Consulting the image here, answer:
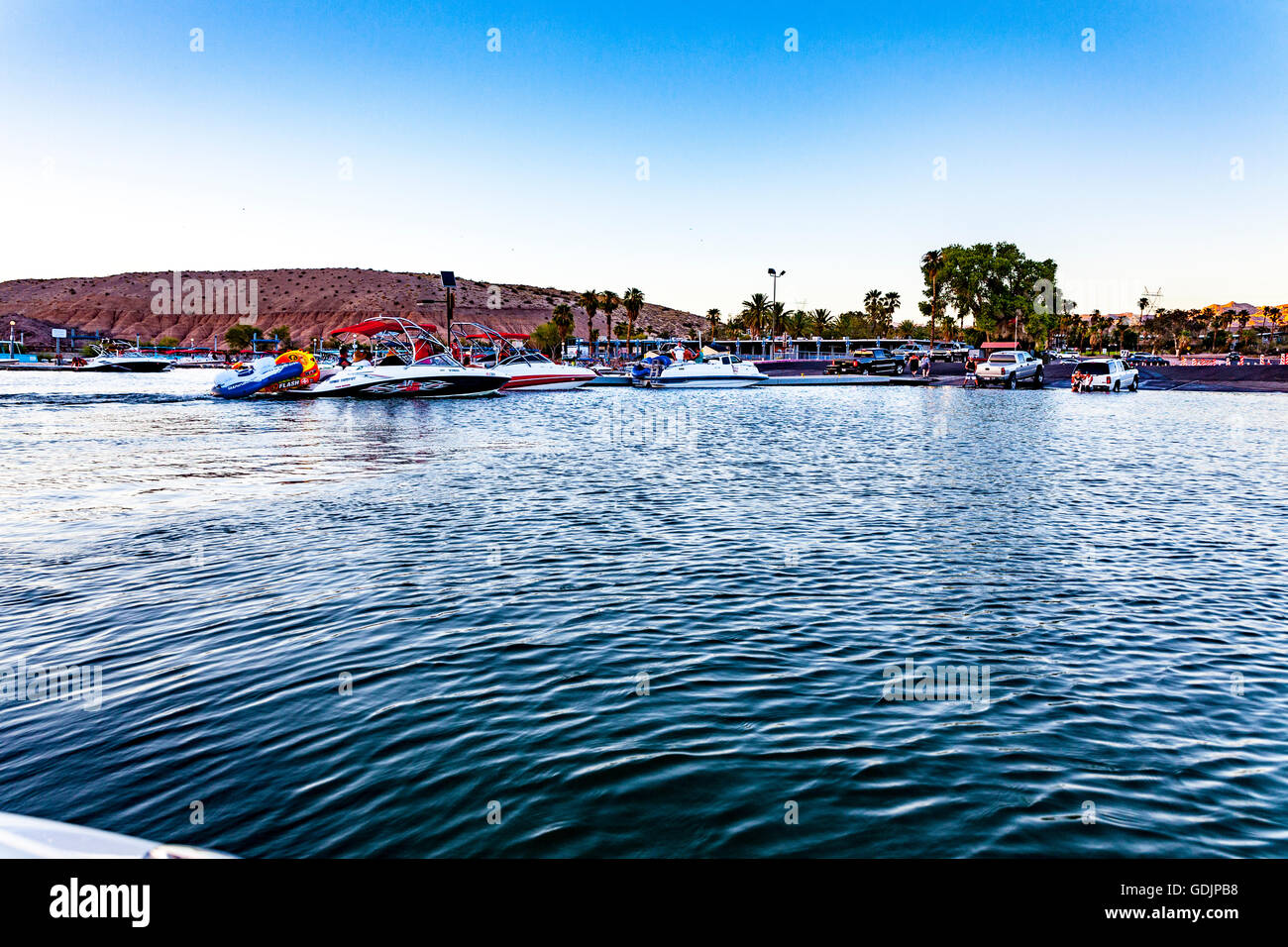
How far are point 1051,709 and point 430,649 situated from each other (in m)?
5.62

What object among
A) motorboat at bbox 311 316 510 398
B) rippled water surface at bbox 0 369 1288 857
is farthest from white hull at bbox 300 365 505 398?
rippled water surface at bbox 0 369 1288 857

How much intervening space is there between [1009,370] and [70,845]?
247 ft

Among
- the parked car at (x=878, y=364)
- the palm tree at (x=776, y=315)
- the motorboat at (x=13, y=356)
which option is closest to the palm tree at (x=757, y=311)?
the palm tree at (x=776, y=315)

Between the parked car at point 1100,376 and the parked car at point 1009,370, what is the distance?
4.25 metres

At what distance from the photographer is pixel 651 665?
7.97m

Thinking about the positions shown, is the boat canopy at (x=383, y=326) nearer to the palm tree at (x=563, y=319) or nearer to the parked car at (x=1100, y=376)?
the parked car at (x=1100, y=376)

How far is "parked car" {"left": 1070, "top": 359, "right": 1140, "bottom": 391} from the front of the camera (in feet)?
219

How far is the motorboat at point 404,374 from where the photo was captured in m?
53.3

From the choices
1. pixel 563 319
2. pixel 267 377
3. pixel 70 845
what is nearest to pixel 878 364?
pixel 267 377

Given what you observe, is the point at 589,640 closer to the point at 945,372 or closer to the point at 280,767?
the point at 280,767

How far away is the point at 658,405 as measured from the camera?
2296 inches

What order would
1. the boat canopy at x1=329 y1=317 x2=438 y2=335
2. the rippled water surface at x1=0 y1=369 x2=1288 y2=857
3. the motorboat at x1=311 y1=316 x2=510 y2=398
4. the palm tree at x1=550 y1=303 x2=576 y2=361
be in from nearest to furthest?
the rippled water surface at x1=0 y1=369 x2=1288 y2=857, the boat canopy at x1=329 y1=317 x2=438 y2=335, the motorboat at x1=311 y1=316 x2=510 y2=398, the palm tree at x1=550 y1=303 x2=576 y2=361

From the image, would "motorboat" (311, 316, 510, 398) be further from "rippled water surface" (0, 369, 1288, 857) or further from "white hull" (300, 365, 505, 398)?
"rippled water surface" (0, 369, 1288, 857)

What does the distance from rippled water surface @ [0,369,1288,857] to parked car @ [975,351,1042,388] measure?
177 ft
